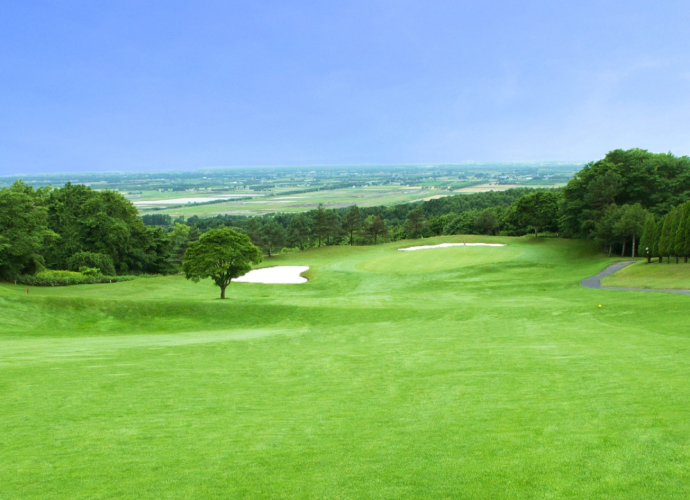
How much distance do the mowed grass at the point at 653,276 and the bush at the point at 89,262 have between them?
187 feet

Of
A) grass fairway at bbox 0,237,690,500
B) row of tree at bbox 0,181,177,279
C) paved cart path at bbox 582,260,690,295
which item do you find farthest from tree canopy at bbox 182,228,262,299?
paved cart path at bbox 582,260,690,295

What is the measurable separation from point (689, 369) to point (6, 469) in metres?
15.6

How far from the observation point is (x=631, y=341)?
63.2 ft

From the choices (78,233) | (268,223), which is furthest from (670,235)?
(78,233)

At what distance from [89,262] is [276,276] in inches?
1025

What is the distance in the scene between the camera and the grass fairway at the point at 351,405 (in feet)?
23.5

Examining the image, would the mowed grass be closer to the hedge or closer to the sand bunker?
the sand bunker

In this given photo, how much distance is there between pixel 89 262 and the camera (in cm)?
6444

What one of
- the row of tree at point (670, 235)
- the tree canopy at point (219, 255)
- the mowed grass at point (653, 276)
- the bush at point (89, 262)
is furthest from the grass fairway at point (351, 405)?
the bush at point (89, 262)

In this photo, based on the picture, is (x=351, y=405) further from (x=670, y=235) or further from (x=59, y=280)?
(x=59, y=280)

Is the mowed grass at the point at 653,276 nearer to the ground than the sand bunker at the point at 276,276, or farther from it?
farther from it

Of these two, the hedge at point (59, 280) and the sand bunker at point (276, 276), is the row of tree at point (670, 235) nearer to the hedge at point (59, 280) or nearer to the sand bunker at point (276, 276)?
the sand bunker at point (276, 276)

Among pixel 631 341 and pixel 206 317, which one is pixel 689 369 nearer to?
pixel 631 341

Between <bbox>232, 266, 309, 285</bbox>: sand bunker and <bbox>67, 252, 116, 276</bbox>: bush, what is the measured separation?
20478 mm
